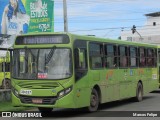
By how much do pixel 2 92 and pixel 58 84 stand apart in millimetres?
5883

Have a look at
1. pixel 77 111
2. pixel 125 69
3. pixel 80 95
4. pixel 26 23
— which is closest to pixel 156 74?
pixel 125 69

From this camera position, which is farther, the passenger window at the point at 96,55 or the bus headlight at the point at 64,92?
the passenger window at the point at 96,55

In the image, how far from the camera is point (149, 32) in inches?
3952

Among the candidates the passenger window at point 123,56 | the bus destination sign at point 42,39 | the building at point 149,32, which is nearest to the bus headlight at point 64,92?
the bus destination sign at point 42,39

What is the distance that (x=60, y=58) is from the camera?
48.5 ft

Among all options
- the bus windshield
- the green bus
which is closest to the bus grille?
the green bus

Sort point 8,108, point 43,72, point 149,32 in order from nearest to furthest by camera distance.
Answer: point 43,72
point 8,108
point 149,32

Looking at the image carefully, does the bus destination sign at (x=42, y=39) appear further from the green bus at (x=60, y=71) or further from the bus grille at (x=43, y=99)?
the bus grille at (x=43, y=99)

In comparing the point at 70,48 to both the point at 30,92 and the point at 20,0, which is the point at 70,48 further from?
the point at 20,0

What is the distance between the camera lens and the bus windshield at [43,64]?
14.7 m

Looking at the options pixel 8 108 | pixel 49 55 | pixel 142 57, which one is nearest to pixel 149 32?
pixel 142 57

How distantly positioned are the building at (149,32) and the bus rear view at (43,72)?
236 ft

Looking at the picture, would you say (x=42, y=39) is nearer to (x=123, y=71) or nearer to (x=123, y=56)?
(x=123, y=56)

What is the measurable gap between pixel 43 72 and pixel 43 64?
10.9 inches
